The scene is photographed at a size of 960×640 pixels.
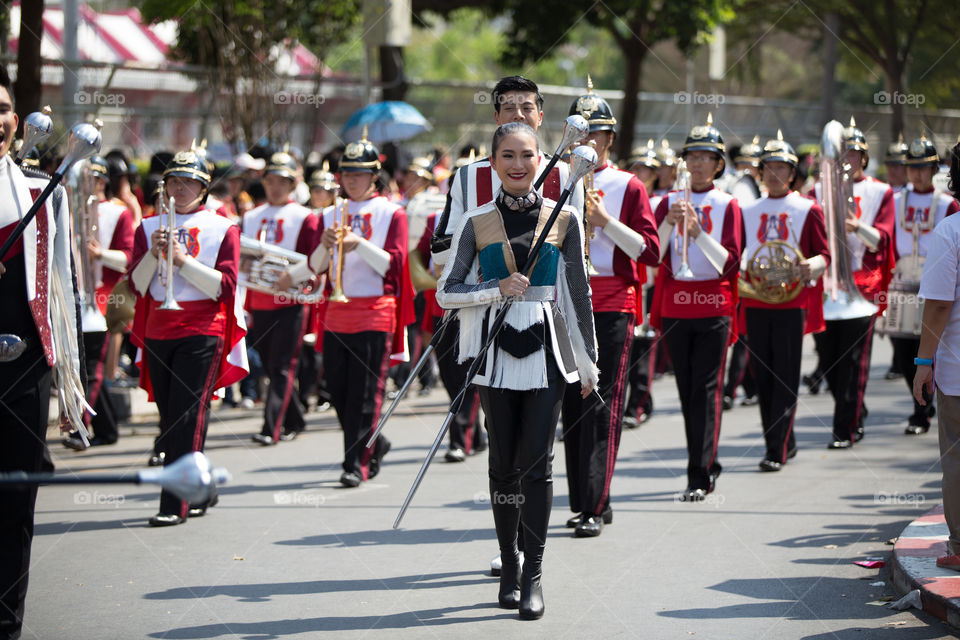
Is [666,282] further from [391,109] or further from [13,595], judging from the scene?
[391,109]

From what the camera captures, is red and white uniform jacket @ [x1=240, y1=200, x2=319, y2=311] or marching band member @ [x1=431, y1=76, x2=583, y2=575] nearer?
marching band member @ [x1=431, y1=76, x2=583, y2=575]

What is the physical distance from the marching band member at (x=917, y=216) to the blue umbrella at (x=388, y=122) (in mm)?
7918

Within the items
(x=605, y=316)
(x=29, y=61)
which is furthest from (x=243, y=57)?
(x=605, y=316)

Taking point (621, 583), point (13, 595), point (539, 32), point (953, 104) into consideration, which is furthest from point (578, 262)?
point (953, 104)

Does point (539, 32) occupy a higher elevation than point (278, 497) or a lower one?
higher

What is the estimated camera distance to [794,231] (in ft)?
30.9

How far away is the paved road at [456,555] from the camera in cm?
559

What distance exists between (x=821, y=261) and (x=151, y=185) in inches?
→ 245

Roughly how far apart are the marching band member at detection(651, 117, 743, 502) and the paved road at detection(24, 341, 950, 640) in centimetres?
45

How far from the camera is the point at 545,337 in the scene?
5.73 m

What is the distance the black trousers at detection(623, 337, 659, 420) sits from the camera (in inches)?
463

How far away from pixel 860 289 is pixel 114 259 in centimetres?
576
